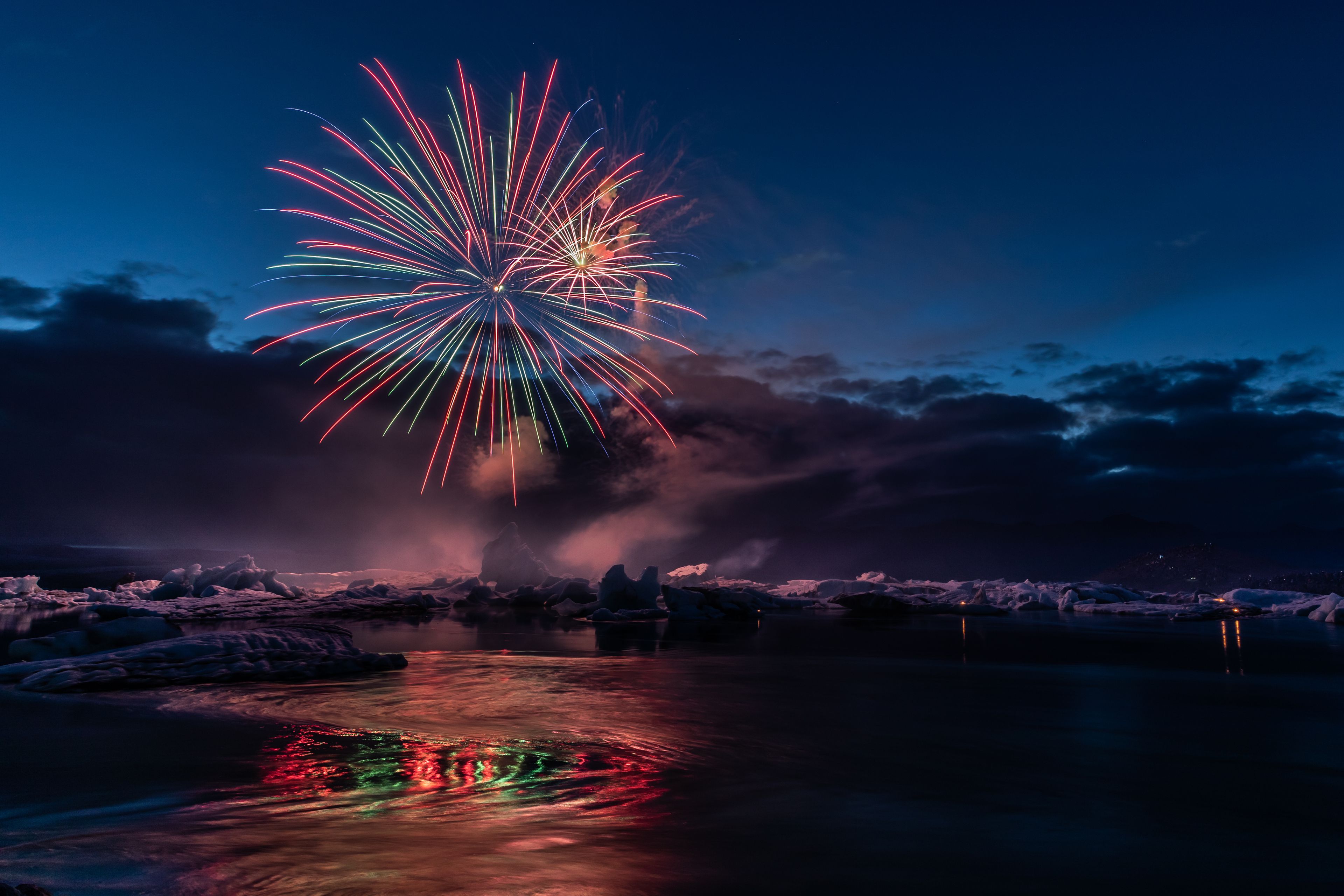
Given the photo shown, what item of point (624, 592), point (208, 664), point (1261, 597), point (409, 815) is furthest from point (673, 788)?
point (1261, 597)

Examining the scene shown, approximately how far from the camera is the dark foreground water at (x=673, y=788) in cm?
617

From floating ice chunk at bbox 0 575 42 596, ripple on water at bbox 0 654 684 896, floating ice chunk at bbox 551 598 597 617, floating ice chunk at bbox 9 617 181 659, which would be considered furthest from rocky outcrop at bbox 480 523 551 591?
ripple on water at bbox 0 654 684 896

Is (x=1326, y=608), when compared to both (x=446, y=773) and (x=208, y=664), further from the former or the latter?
(x=208, y=664)

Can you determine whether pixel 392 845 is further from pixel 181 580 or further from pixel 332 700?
pixel 181 580

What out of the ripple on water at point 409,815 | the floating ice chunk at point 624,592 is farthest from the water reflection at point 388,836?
the floating ice chunk at point 624,592

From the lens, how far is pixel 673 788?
9.20 metres

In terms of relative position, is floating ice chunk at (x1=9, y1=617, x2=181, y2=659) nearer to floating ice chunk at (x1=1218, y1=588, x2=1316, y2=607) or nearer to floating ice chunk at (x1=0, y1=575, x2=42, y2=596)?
floating ice chunk at (x1=0, y1=575, x2=42, y2=596)

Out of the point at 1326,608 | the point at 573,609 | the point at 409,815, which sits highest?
the point at 409,815

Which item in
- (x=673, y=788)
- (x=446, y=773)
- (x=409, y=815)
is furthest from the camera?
(x=446, y=773)

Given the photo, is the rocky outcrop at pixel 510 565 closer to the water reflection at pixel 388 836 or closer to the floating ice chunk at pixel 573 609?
the floating ice chunk at pixel 573 609

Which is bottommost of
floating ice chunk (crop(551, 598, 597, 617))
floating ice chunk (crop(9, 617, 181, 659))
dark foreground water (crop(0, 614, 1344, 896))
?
floating ice chunk (crop(551, 598, 597, 617))

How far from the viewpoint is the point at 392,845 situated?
6609mm

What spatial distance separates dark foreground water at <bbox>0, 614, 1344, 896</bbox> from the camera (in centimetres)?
617

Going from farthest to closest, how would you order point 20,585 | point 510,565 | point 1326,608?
point 510,565 < point 20,585 < point 1326,608
